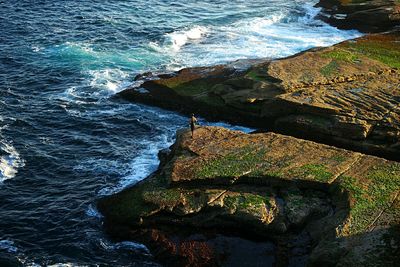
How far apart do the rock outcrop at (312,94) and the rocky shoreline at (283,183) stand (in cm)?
11

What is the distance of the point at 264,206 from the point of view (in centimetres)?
3156

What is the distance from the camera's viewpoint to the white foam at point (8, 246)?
30969 millimetres

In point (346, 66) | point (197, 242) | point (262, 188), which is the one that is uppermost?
point (346, 66)

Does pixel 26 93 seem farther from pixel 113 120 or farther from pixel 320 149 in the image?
pixel 320 149

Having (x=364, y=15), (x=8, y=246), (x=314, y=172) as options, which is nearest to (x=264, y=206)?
(x=314, y=172)

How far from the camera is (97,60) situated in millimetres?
62250

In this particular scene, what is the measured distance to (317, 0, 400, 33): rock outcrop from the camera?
66938 millimetres

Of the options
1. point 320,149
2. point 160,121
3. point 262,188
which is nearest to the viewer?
point 262,188

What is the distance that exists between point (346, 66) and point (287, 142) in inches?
579

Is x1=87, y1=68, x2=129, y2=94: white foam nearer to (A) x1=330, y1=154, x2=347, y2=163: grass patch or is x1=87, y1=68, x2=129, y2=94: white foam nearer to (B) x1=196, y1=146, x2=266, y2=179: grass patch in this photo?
(B) x1=196, y1=146, x2=266, y2=179: grass patch

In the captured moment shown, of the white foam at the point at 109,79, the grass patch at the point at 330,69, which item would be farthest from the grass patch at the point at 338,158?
the white foam at the point at 109,79

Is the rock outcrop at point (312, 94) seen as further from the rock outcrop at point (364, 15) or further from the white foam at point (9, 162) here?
the white foam at point (9, 162)

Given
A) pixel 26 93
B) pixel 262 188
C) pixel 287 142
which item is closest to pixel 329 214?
pixel 262 188

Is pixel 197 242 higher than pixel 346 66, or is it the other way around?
pixel 346 66
